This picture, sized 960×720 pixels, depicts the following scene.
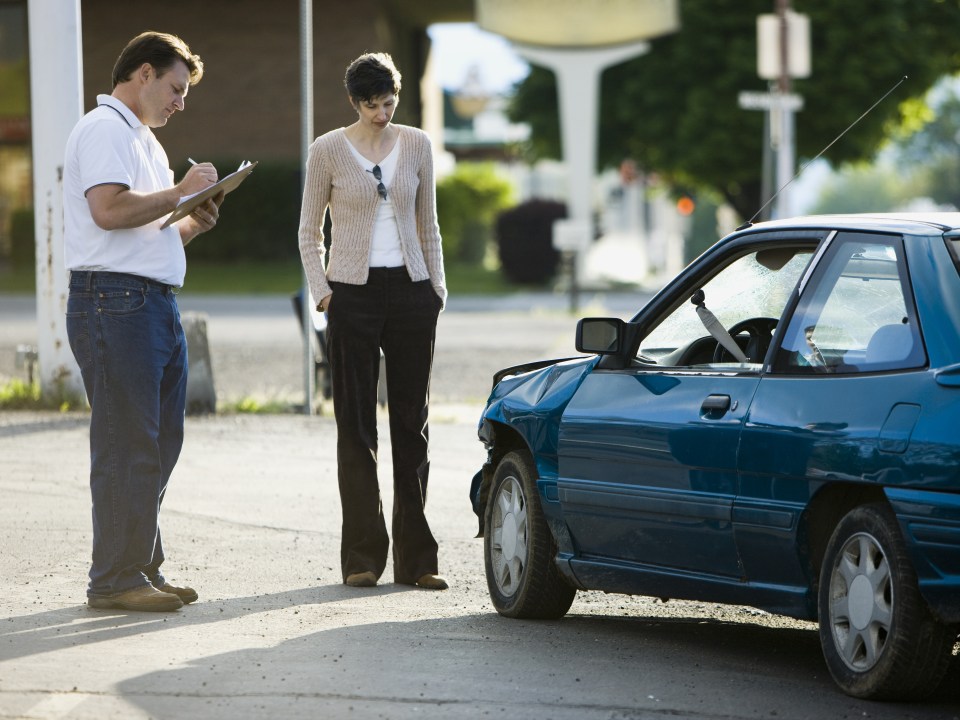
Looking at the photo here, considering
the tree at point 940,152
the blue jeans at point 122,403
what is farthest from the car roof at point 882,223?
the tree at point 940,152

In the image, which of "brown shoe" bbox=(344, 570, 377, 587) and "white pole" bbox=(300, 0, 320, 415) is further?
"white pole" bbox=(300, 0, 320, 415)

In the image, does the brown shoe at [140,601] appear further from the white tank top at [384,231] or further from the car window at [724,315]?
the car window at [724,315]

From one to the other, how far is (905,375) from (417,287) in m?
2.81

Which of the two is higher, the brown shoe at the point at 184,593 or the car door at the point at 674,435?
the car door at the point at 674,435

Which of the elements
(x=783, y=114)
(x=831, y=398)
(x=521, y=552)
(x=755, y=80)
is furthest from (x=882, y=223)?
(x=755, y=80)

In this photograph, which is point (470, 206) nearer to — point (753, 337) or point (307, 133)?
point (307, 133)

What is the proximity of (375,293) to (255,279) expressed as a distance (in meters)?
32.7

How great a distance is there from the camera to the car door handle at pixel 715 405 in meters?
5.71

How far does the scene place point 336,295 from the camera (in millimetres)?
7465

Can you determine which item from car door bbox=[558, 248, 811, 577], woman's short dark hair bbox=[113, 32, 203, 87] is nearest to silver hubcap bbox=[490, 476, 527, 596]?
car door bbox=[558, 248, 811, 577]

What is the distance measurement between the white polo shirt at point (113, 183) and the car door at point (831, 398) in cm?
224

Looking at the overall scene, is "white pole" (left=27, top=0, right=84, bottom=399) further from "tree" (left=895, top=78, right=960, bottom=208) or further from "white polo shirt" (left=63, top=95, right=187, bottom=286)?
"tree" (left=895, top=78, right=960, bottom=208)

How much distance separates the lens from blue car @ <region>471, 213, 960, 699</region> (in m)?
5.06

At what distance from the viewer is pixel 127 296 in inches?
260
